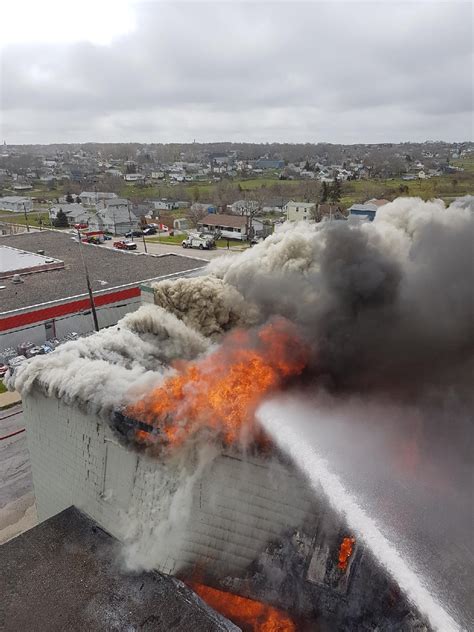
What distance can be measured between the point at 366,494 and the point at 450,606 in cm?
316

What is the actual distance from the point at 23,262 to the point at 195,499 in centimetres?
4019

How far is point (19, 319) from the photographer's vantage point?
32.6 m

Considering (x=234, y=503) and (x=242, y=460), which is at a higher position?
(x=242, y=460)

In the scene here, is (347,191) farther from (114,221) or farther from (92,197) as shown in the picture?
(92,197)

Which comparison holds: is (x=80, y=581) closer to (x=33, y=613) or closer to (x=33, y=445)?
(x=33, y=613)

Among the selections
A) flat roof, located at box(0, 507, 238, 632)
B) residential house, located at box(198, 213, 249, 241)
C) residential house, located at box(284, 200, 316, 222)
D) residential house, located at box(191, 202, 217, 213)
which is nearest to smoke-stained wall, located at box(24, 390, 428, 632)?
flat roof, located at box(0, 507, 238, 632)

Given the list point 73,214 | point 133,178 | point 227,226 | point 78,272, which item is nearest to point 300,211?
point 227,226

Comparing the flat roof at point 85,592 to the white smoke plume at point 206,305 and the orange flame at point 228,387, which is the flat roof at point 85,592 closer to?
the orange flame at point 228,387

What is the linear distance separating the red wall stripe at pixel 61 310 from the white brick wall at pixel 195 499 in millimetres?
19996

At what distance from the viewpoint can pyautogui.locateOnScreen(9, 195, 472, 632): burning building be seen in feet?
39.3

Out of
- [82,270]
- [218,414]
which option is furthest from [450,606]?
[82,270]

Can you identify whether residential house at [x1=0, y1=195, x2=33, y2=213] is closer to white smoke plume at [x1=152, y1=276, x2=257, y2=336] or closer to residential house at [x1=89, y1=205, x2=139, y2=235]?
residential house at [x1=89, y1=205, x2=139, y2=235]

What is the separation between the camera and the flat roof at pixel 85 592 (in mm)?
11156

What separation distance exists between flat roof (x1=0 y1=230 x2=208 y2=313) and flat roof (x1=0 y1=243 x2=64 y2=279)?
0.96 meters
